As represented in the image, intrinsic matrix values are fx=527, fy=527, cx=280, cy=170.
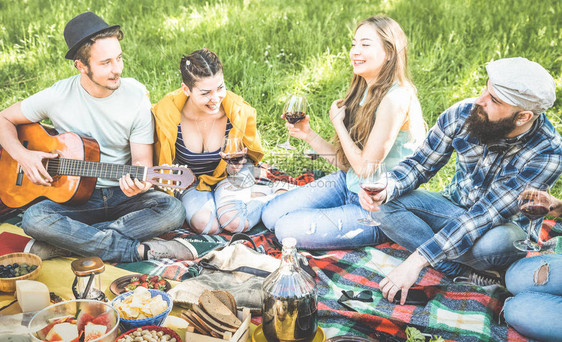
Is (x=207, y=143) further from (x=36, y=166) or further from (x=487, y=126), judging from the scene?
(x=487, y=126)

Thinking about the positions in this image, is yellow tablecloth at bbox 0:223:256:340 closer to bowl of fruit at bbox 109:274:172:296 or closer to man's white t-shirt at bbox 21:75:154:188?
bowl of fruit at bbox 109:274:172:296

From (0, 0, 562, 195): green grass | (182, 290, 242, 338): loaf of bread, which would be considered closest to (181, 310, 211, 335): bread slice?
(182, 290, 242, 338): loaf of bread

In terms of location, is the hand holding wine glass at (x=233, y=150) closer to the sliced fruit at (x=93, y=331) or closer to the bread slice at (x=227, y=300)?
the bread slice at (x=227, y=300)

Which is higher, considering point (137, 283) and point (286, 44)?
point (286, 44)

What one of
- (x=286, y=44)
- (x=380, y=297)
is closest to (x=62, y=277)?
(x=380, y=297)

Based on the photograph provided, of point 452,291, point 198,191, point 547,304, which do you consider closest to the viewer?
point 547,304

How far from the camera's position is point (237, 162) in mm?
3428

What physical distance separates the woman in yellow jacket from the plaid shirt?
1.20 m

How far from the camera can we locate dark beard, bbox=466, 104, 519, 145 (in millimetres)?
2861

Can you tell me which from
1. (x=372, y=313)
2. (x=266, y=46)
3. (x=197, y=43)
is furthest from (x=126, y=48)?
(x=372, y=313)

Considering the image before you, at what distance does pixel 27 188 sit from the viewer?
367 centimetres

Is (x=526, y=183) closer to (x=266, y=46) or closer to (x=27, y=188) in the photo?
(x=27, y=188)

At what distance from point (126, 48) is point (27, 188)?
12.0 ft

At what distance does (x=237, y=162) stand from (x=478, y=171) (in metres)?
1.50
